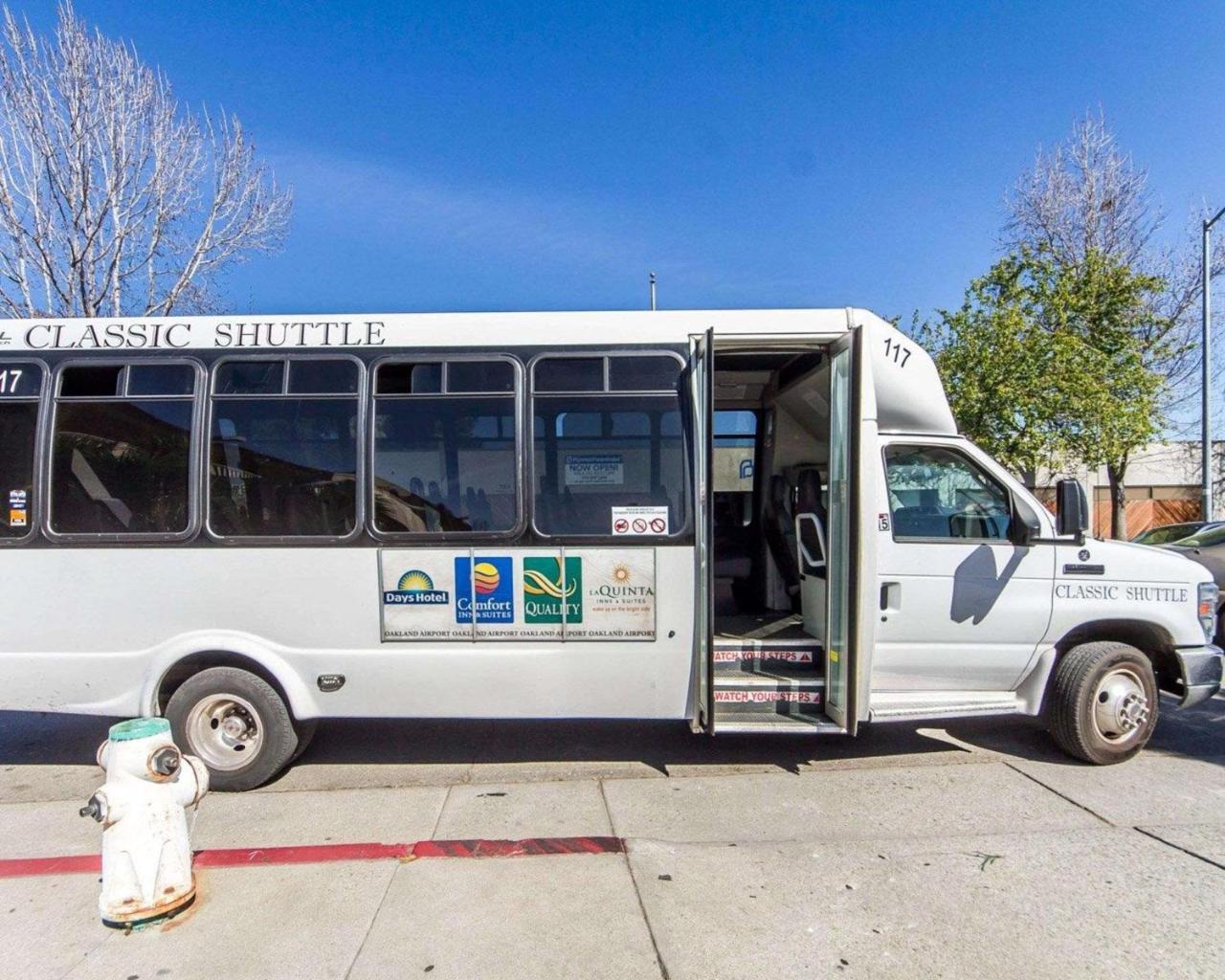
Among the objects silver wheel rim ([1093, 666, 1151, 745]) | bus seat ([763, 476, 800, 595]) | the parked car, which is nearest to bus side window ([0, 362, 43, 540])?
bus seat ([763, 476, 800, 595])

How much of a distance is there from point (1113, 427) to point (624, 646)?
14.4m

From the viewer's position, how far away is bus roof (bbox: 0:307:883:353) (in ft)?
15.2

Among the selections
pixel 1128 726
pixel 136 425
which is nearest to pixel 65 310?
pixel 136 425

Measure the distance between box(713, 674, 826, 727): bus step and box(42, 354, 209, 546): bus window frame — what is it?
3.50m

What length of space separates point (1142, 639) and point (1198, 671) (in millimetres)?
354

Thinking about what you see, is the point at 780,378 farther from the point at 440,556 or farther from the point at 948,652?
the point at 440,556

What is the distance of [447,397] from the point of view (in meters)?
4.62

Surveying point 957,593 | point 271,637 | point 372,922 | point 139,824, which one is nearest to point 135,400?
point 271,637

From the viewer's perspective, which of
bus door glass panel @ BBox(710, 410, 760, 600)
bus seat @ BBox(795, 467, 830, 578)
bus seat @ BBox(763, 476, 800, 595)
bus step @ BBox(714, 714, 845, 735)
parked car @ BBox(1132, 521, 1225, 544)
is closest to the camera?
bus step @ BBox(714, 714, 845, 735)

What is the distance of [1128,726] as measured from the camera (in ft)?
15.9

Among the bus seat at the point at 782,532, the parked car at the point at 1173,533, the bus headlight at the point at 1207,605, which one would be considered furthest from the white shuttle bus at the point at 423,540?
the parked car at the point at 1173,533

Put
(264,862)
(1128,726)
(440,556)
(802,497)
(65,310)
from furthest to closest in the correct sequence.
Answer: (65,310), (802,497), (1128,726), (440,556), (264,862)

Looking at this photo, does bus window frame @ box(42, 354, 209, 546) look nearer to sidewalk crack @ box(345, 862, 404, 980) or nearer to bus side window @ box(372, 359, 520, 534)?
bus side window @ box(372, 359, 520, 534)

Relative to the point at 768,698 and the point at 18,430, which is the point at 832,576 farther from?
the point at 18,430
